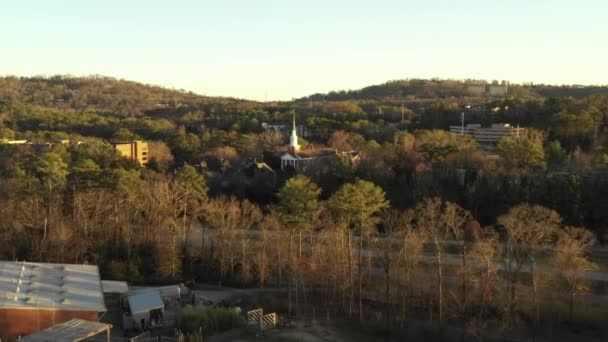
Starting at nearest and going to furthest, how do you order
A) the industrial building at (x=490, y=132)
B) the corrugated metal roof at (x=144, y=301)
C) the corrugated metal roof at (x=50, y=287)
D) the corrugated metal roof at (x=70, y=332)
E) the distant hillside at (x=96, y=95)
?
the corrugated metal roof at (x=70, y=332) < the corrugated metal roof at (x=50, y=287) < the corrugated metal roof at (x=144, y=301) < the industrial building at (x=490, y=132) < the distant hillside at (x=96, y=95)

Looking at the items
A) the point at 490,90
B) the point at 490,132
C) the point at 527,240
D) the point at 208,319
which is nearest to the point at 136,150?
the point at 490,132

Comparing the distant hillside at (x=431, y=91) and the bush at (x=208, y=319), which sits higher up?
the distant hillside at (x=431, y=91)

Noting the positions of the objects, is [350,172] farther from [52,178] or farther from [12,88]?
[12,88]

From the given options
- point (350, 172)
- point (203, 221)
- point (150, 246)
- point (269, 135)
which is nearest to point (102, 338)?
point (150, 246)

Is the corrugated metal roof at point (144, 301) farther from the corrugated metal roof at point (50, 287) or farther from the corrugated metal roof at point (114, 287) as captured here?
the corrugated metal roof at point (50, 287)

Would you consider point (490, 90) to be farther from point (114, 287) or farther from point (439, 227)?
point (114, 287)

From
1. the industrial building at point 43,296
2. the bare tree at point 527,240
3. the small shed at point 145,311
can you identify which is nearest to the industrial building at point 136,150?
the industrial building at point 43,296

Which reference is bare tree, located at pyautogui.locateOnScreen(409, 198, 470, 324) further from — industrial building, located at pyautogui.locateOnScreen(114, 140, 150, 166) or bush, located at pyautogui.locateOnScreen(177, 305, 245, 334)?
industrial building, located at pyautogui.locateOnScreen(114, 140, 150, 166)
